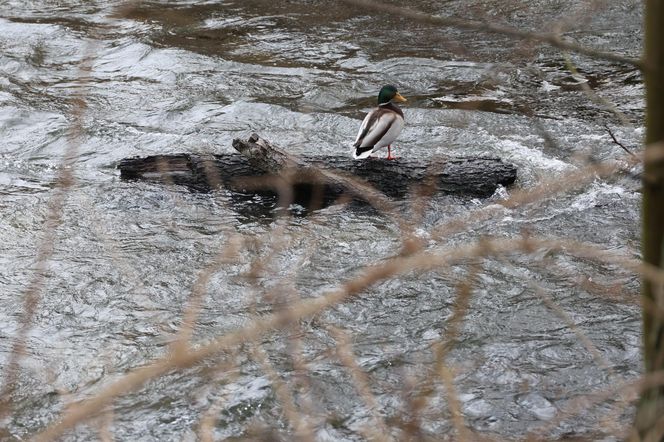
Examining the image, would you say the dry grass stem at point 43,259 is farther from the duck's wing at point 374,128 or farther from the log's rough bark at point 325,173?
the duck's wing at point 374,128

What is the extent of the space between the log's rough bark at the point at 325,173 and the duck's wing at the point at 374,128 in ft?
0.72

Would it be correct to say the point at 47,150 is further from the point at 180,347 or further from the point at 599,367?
the point at 180,347

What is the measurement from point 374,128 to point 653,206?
15.9 ft

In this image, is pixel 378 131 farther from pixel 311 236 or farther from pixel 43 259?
pixel 43 259

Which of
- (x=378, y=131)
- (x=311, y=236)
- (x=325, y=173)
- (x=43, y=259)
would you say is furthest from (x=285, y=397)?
(x=378, y=131)

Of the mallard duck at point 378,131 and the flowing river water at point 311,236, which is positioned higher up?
the mallard duck at point 378,131

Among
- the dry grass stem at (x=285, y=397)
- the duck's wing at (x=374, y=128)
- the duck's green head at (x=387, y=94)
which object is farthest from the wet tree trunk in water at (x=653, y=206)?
the duck's green head at (x=387, y=94)

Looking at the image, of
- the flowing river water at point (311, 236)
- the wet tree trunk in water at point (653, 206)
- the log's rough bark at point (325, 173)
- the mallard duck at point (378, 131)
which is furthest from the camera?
the mallard duck at point (378, 131)

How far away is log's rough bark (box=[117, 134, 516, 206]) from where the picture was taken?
19.5ft

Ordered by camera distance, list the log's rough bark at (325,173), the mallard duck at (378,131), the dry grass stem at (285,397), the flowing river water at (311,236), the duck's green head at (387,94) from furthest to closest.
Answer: the duck's green head at (387,94), the mallard duck at (378,131), the log's rough bark at (325,173), the flowing river water at (311,236), the dry grass stem at (285,397)

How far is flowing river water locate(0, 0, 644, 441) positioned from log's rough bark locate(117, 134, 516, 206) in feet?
0.46

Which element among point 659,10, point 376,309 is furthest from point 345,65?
point 659,10

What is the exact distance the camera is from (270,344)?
4477 millimetres

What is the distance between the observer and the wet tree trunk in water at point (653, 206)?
5.27 ft
